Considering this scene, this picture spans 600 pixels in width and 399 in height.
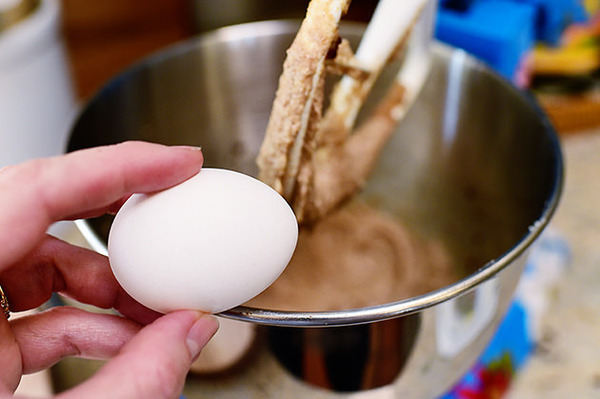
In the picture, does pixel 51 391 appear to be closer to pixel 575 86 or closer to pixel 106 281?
pixel 106 281

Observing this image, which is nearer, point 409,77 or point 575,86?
point 409,77

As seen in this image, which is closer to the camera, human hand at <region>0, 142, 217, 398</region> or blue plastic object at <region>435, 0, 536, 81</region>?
human hand at <region>0, 142, 217, 398</region>

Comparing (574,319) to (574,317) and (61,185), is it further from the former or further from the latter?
(61,185)

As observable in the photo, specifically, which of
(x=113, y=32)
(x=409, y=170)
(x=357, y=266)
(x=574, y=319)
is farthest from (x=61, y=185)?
(x=113, y=32)

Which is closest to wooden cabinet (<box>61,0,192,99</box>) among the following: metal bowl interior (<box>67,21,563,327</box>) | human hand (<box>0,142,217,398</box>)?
metal bowl interior (<box>67,21,563,327</box>)

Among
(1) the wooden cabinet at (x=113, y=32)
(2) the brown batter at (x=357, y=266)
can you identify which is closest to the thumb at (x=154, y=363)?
(2) the brown batter at (x=357, y=266)

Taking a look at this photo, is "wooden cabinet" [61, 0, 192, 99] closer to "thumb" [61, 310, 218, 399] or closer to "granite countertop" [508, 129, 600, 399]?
"granite countertop" [508, 129, 600, 399]

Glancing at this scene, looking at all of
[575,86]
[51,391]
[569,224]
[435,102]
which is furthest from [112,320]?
[575,86]
